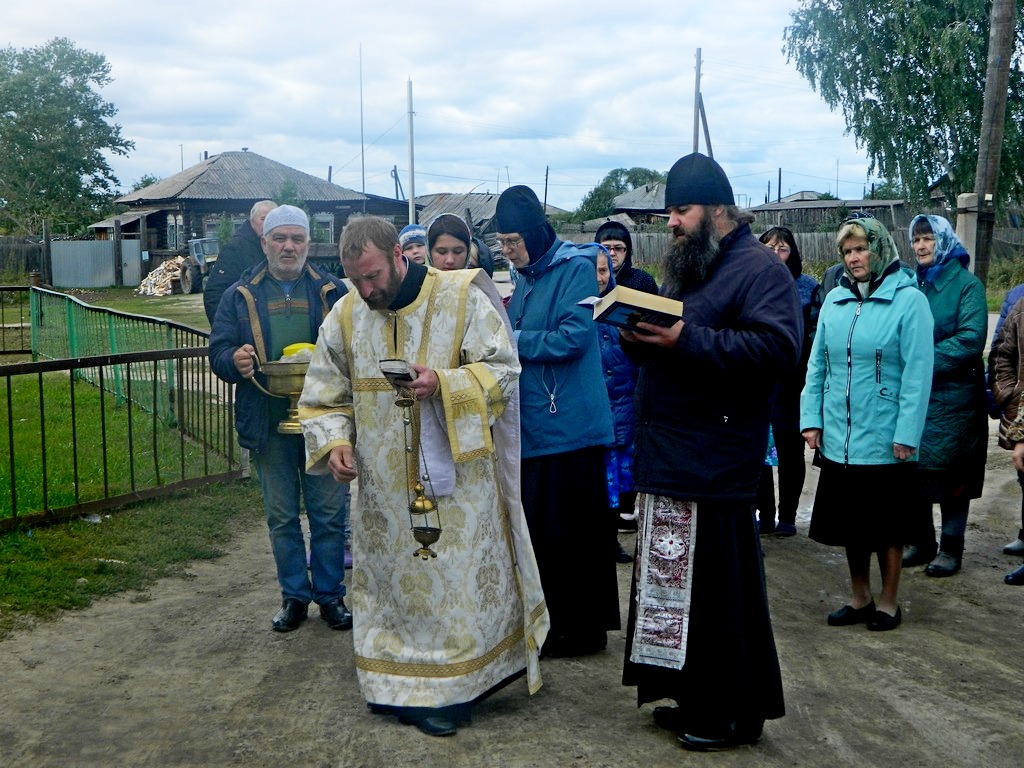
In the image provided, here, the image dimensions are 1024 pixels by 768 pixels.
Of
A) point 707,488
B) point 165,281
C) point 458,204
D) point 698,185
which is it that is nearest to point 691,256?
point 698,185

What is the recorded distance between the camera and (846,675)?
443cm

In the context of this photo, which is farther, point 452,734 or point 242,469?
point 242,469

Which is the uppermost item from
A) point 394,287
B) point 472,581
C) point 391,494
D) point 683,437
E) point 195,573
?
point 394,287

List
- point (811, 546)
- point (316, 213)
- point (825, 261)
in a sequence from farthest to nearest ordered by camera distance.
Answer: point (316, 213)
point (825, 261)
point (811, 546)

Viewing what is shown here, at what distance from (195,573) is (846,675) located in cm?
349

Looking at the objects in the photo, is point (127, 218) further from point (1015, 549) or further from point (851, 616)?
point (851, 616)

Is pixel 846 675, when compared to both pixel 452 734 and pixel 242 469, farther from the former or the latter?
pixel 242 469

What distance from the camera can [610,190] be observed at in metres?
64.3

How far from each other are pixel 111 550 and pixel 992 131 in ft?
29.6

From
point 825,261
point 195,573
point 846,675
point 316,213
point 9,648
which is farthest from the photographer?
point 316,213

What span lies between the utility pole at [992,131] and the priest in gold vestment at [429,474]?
26.0 feet

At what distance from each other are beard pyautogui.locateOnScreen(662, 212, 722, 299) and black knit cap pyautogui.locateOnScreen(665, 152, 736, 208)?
0.20ft

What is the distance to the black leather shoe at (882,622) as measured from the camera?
16.5 ft

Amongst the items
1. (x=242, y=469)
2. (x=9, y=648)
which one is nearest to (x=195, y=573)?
(x=9, y=648)
